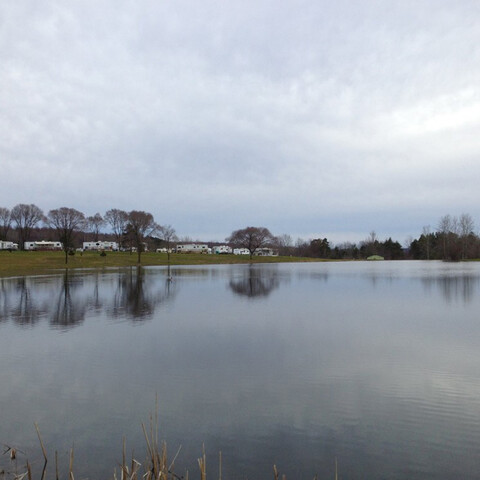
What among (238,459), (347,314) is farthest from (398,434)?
(347,314)

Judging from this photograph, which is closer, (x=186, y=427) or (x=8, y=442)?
(x=8, y=442)

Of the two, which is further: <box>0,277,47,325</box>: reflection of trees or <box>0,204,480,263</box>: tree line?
<box>0,204,480,263</box>: tree line

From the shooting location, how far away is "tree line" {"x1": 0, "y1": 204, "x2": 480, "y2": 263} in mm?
84750

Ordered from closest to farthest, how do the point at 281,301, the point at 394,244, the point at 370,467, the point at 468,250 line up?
the point at 370,467 < the point at 281,301 < the point at 468,250 < the point at 394,244

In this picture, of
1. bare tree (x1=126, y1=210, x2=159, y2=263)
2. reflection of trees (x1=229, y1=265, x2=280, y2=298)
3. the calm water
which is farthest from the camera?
bare tree (x1=126, y1=210, x2=159, y2=263)

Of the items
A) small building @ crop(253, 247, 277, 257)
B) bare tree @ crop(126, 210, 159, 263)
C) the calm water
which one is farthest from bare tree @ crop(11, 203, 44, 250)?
the calm water

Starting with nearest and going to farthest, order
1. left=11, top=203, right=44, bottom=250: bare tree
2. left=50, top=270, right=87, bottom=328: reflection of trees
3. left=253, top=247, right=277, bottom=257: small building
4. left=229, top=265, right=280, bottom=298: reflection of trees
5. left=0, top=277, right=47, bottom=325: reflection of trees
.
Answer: left=50, top=270, right=87, bottom=328: reflection of trees
left=0, top=277, right=47, bottom=325: reflection of trees
left=229, top=265, right=280, bottom=298: reflection of trees
left=11, top=203, right=44, bottom=250: bare tree
left=253, top=247, right=277, bottom=257: small building

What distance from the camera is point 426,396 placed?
8.18 metres

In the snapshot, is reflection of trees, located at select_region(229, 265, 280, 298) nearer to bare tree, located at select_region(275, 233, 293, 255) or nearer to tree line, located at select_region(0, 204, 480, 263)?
tree line, located at select_region(0, 204, 480, 263)

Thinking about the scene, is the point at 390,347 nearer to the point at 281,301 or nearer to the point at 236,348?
the point at 236,348

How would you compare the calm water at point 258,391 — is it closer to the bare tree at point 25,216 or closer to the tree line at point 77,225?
the tree line at point 77,225

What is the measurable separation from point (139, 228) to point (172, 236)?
24.2 meters

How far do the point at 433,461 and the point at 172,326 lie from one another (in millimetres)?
11919

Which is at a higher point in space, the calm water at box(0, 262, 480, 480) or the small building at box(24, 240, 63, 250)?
the small building at box(24, 240, 63, 250)
